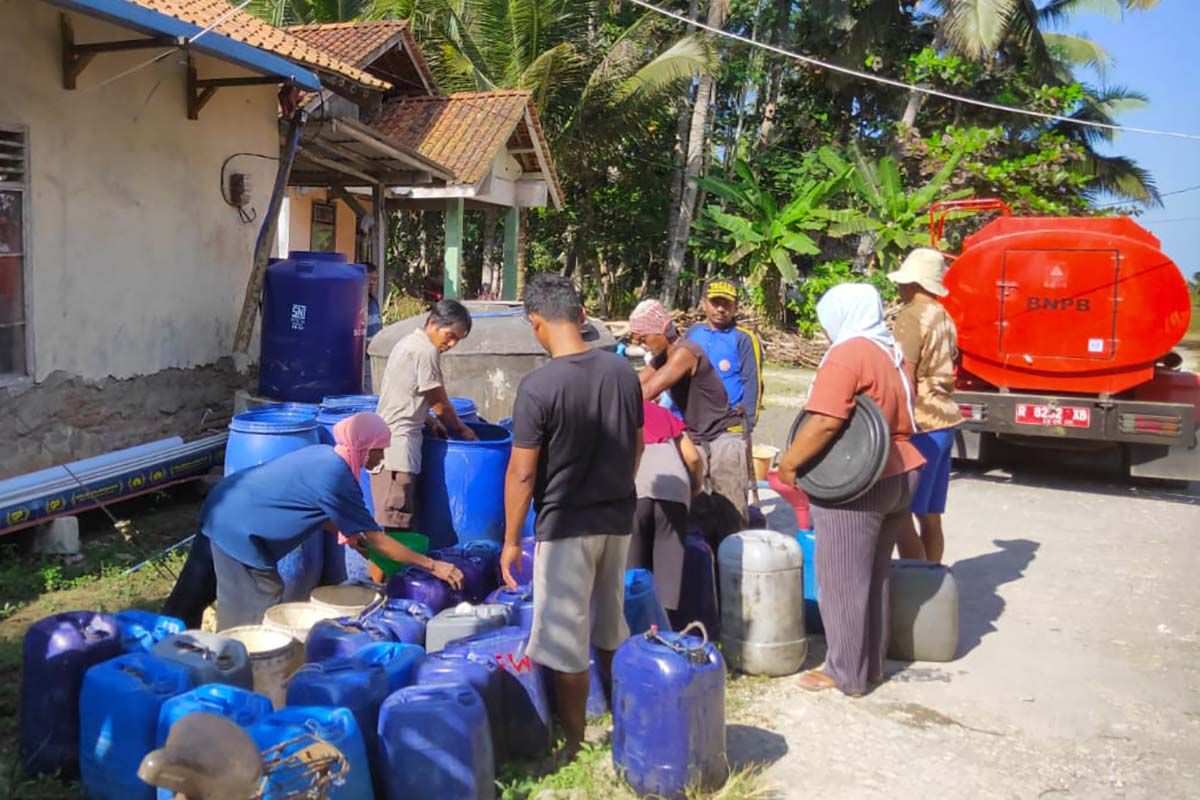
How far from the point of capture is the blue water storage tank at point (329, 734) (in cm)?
296

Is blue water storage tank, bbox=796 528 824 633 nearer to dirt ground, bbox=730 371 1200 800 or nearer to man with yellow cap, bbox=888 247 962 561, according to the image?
dirt ground, bbox=730 371 1200 800

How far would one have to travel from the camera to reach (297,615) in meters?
4.34

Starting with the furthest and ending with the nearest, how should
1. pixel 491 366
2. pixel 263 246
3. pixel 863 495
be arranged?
pixel 263 246, pixel 491 366, pixel 863 495

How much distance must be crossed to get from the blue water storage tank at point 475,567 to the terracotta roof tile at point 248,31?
439cm

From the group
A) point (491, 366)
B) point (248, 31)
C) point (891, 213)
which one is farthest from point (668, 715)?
point (891, 213)

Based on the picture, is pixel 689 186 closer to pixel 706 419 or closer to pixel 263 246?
pixel 263 246

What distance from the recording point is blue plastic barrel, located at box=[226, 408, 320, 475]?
589cm

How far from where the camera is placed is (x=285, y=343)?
25.4 ft

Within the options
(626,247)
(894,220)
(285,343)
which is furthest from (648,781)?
(626,247)

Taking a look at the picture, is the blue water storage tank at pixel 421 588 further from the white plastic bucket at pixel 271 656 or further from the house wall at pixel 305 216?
the house wall at pixel 305 216

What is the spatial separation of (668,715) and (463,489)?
245 centimetres

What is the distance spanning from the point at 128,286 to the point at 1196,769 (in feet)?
23.3

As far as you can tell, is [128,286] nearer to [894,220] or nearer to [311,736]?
[311,736]

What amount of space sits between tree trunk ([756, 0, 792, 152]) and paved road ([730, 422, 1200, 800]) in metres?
19.6
